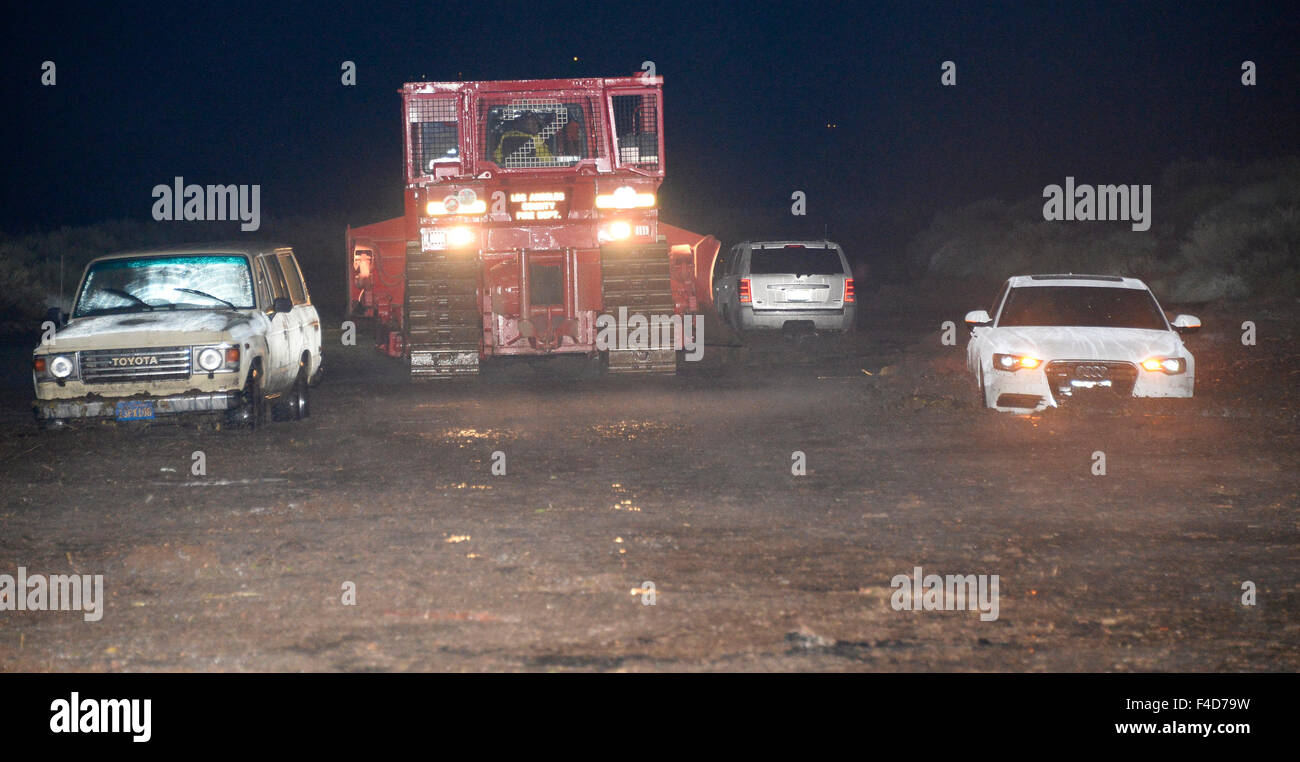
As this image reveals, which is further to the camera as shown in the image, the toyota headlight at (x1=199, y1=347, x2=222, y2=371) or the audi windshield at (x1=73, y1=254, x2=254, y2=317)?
the audi windshield at (x1=73, y1=254, x2=254, y2=317)

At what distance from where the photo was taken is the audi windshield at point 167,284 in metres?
13.3

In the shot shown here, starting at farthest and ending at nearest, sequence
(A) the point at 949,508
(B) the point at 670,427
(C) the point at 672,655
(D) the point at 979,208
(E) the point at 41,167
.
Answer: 1. (E) the point at 41,167
2. (D) the point at 979,208
3. (B) the point at 670,427
4. (A) the point at 949,508
5. (C) the point at 672,655

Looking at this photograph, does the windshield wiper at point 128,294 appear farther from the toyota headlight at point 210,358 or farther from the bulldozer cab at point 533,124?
the bulldozer cab at point 533,124

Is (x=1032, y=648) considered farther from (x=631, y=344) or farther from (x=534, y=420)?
(x=631, y=344)

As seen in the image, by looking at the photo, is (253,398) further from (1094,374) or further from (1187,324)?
(1187,324)

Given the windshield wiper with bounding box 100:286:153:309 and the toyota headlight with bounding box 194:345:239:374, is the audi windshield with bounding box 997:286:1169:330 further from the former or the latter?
the windshield wiper with bounding box 100:286:153:309

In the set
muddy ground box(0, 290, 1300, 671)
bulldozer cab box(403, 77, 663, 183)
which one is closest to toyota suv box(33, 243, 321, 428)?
muddy ground box(0, 290, 1300, 671)

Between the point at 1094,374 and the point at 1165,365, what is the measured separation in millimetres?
689

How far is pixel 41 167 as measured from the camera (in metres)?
74.9

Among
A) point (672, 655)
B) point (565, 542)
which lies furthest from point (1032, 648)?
point (565, 542)

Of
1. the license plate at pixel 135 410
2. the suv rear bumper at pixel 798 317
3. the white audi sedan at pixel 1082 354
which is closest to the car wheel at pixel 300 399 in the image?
the license plate at pixel 135 410

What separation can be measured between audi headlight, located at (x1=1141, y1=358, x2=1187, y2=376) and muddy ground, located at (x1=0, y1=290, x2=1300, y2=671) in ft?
1.71

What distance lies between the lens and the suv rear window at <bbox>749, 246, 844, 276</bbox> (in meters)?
21.9

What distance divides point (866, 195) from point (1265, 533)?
8596 cm
